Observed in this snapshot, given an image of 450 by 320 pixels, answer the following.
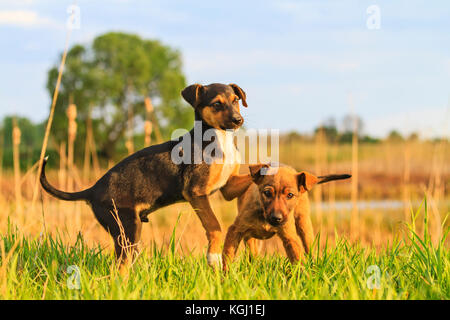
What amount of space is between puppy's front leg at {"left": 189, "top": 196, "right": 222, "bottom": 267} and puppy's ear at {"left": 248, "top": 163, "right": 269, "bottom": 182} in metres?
0.39

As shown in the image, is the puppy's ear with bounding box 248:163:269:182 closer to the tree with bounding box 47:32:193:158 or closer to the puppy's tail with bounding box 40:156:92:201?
the puppy's tail with bounding box 40:156:92:201

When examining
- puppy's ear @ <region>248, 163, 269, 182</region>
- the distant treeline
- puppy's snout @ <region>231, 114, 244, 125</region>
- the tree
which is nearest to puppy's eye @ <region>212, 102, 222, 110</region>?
puppy's snout @ <region>231, 114, 244, 125</region>

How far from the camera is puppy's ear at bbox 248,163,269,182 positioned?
3.20 meters

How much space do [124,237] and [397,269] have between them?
2.25 metres

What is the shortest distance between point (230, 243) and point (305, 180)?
2.50 feet

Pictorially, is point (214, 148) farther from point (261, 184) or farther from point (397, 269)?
point (397, 269)

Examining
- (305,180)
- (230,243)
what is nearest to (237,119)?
(305,180)

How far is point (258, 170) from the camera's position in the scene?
321cm

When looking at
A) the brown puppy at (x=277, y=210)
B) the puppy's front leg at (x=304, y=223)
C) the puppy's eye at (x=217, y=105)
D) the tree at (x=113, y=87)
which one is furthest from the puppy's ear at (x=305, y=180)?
the tree at (x=113, y=87)

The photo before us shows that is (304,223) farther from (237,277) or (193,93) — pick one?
(193,93)

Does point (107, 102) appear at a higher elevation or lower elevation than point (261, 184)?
higher

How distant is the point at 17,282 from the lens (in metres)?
3.30
